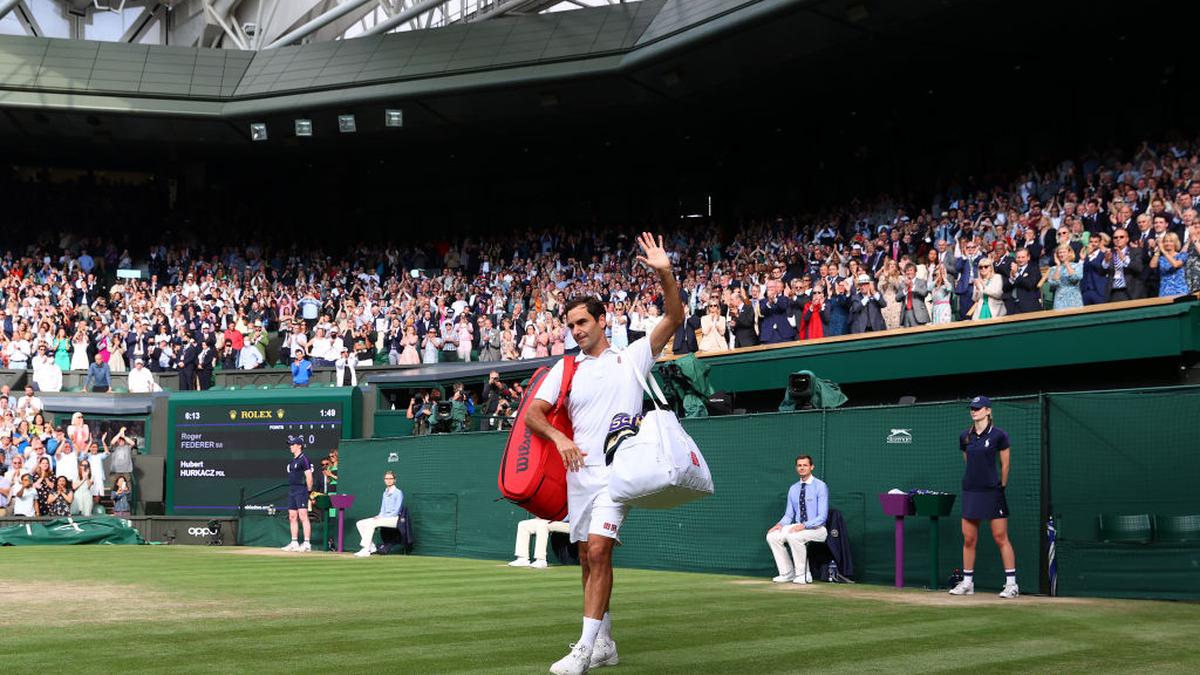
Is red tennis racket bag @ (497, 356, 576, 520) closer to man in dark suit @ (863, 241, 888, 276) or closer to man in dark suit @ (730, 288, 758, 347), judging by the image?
man in dark suit @ (730, 288, 758, 347)

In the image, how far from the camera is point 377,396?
27.5m

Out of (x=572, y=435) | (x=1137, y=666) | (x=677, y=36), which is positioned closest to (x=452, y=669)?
(x=572, y=435)

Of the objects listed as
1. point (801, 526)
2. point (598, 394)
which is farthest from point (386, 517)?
point (598, 394)

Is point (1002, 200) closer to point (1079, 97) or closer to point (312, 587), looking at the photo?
point (1079, 97)

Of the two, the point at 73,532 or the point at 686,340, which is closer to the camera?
the point at 686,340

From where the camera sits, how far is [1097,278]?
1828 centimetres

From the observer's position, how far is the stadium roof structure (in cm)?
3014

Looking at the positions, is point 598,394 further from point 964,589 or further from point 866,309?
point 866,309

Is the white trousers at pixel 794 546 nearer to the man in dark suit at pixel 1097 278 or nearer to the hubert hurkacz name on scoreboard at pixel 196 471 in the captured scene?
the man in dark suit at pixel 1097 278

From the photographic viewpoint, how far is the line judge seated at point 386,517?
22.6 m

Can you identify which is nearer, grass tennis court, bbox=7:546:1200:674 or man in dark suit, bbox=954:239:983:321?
grass tennis court, bbox=7:546:1200:674

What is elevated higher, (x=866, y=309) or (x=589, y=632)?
(x=866, y=309)

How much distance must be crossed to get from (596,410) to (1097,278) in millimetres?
13013

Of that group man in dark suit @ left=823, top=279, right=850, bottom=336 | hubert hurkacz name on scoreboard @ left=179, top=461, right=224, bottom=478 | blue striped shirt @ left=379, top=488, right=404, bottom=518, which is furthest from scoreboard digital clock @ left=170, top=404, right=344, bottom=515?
man in dark suit @ left=823, top=279, right=850, bottom=336
